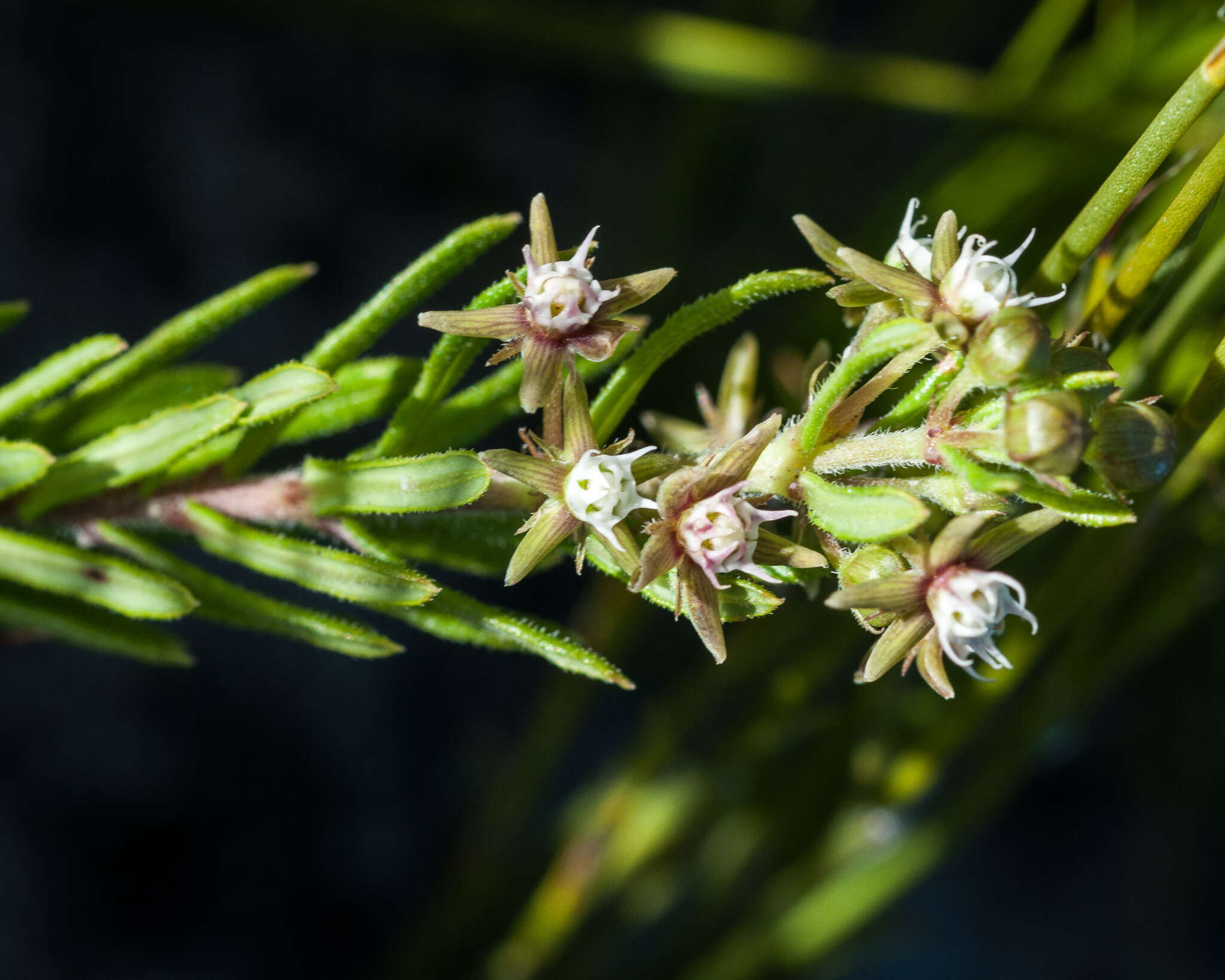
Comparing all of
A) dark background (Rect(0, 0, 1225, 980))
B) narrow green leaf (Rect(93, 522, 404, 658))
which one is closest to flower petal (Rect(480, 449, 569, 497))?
narrow green leaf (Rect(93, 522, 404, 658))

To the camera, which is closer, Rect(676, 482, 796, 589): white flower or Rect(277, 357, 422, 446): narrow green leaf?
Rect(676, 482, 796, 589): white flower

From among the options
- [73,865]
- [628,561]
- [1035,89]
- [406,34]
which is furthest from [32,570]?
[1035,89]

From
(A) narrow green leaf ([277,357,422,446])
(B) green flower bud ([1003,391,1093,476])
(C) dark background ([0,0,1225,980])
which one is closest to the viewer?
(B) green flower bud ([1003,391,1093,476])

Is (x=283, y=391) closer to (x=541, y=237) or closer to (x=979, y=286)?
(x=541, y=237)

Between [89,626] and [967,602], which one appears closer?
[967,602]

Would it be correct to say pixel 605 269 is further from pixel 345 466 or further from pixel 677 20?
pixel 345 466

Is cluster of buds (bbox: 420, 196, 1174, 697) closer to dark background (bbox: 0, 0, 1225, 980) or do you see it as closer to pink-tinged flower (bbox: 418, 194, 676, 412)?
pink-tinged flower (bbox: 418, 194, 676, 412)

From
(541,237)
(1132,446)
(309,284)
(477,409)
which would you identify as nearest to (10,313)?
(477,409)
